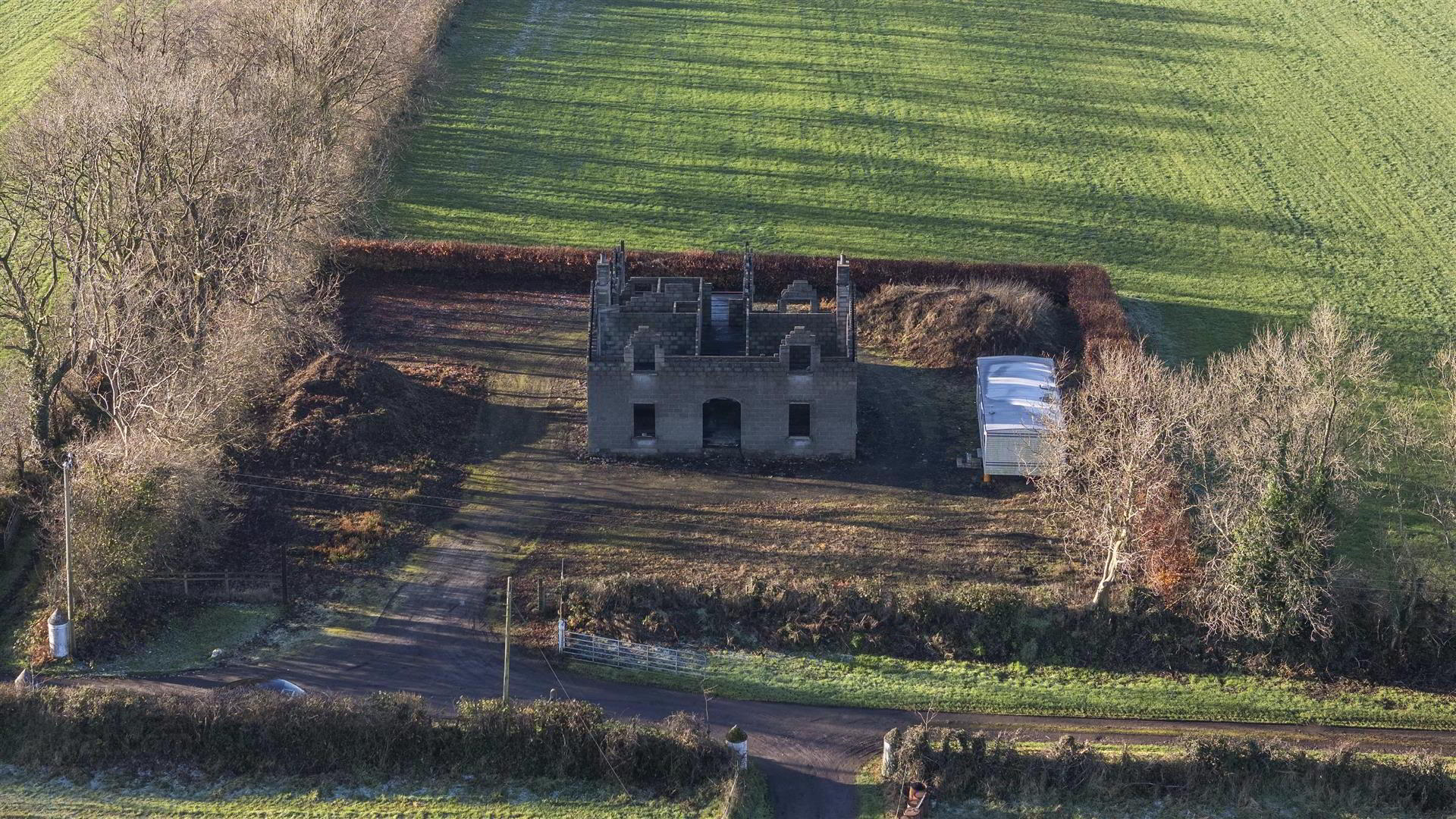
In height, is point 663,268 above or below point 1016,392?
above

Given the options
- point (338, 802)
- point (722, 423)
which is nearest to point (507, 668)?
point (338, 802)

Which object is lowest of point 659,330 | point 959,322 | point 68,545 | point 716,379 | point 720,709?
point 720,709

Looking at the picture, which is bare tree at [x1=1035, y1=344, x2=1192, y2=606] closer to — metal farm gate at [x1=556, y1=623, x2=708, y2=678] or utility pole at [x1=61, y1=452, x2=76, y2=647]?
metal farm gate at [x1=556, y1=623, x2=708, y2=678]

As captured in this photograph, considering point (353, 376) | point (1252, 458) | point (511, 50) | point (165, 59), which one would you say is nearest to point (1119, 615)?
point (1252, 458)

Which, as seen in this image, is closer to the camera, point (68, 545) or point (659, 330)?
point (68, 545)

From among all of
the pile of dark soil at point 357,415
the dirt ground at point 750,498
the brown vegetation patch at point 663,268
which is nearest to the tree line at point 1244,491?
the dirt ground at point 750,498

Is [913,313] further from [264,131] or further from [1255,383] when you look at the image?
[264,131]

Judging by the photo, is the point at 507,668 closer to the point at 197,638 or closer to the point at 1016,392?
the point at 197,638

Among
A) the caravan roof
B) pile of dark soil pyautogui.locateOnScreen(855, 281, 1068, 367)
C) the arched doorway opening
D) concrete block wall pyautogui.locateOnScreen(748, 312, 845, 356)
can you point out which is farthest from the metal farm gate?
pile of dark soil pyautogui.locateOnScreen(855, 281, 1068, 367)
